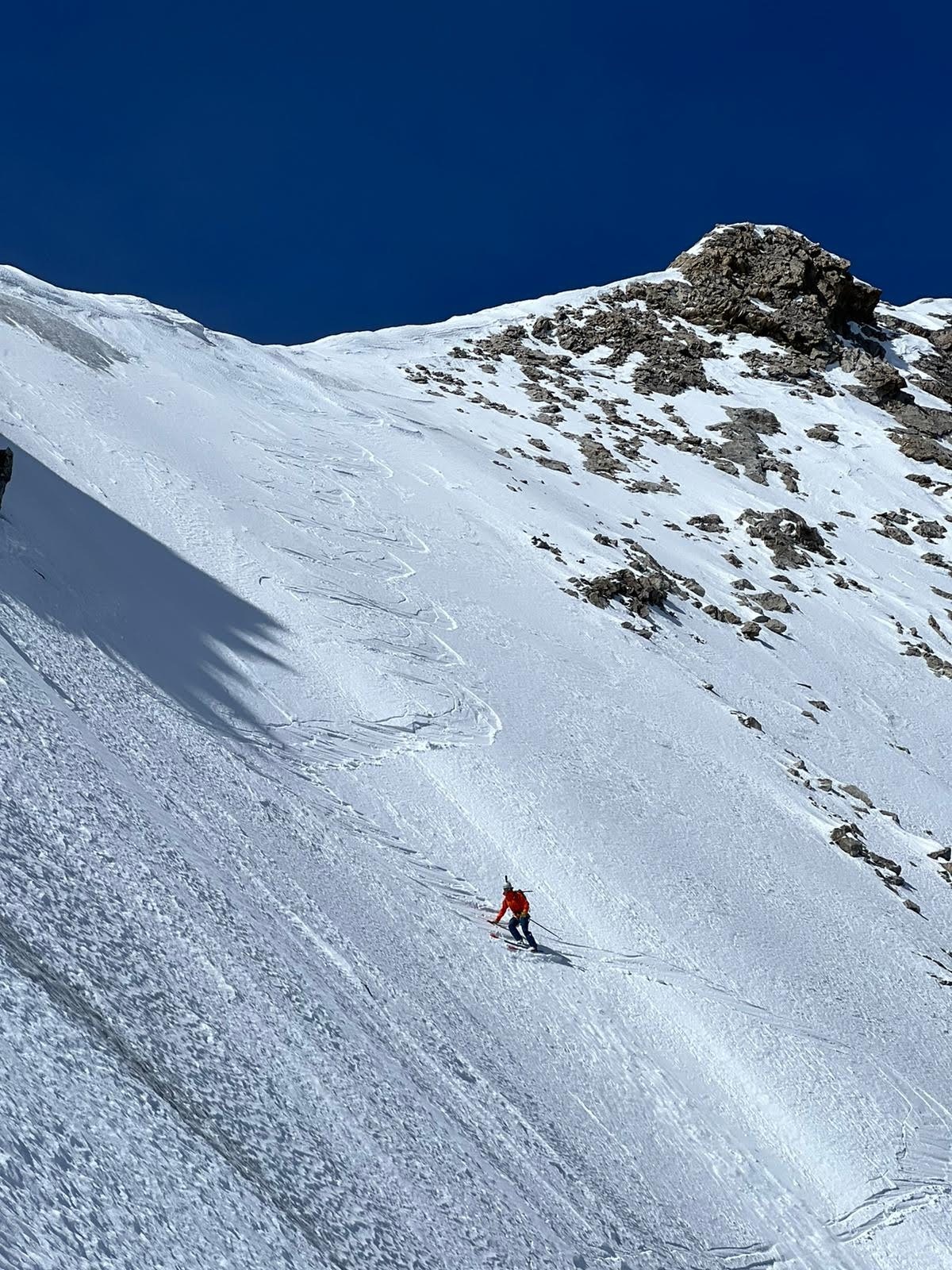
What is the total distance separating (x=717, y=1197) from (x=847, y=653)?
24.8 meters

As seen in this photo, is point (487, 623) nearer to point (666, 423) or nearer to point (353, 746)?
point (353, 746)

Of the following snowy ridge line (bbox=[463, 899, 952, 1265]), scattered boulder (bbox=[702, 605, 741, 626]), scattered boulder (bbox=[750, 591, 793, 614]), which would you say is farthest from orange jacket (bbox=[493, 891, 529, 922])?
scattered boulder (bbox=[750, 591, 793, 614])

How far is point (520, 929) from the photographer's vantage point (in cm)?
1452

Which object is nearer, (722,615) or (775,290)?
(722,615)

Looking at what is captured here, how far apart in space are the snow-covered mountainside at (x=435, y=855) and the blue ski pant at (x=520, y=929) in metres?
0.28

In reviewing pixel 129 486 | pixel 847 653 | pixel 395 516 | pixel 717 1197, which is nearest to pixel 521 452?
pixel 395 516

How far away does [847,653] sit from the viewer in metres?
33.4

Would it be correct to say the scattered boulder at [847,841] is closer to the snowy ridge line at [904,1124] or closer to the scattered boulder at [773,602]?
the snowy ridge line at [904,1124]

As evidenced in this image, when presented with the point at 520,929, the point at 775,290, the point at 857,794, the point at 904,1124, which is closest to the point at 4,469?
the point at 520,929

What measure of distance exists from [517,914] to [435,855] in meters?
2.22

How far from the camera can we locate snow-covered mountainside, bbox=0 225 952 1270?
7.94 meters

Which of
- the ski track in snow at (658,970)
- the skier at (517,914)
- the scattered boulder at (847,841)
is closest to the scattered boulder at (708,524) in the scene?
the ski track in snow at (658,970)

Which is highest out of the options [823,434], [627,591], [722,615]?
[823,434]

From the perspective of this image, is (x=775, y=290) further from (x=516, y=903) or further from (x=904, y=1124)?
(x=516, y=903)
